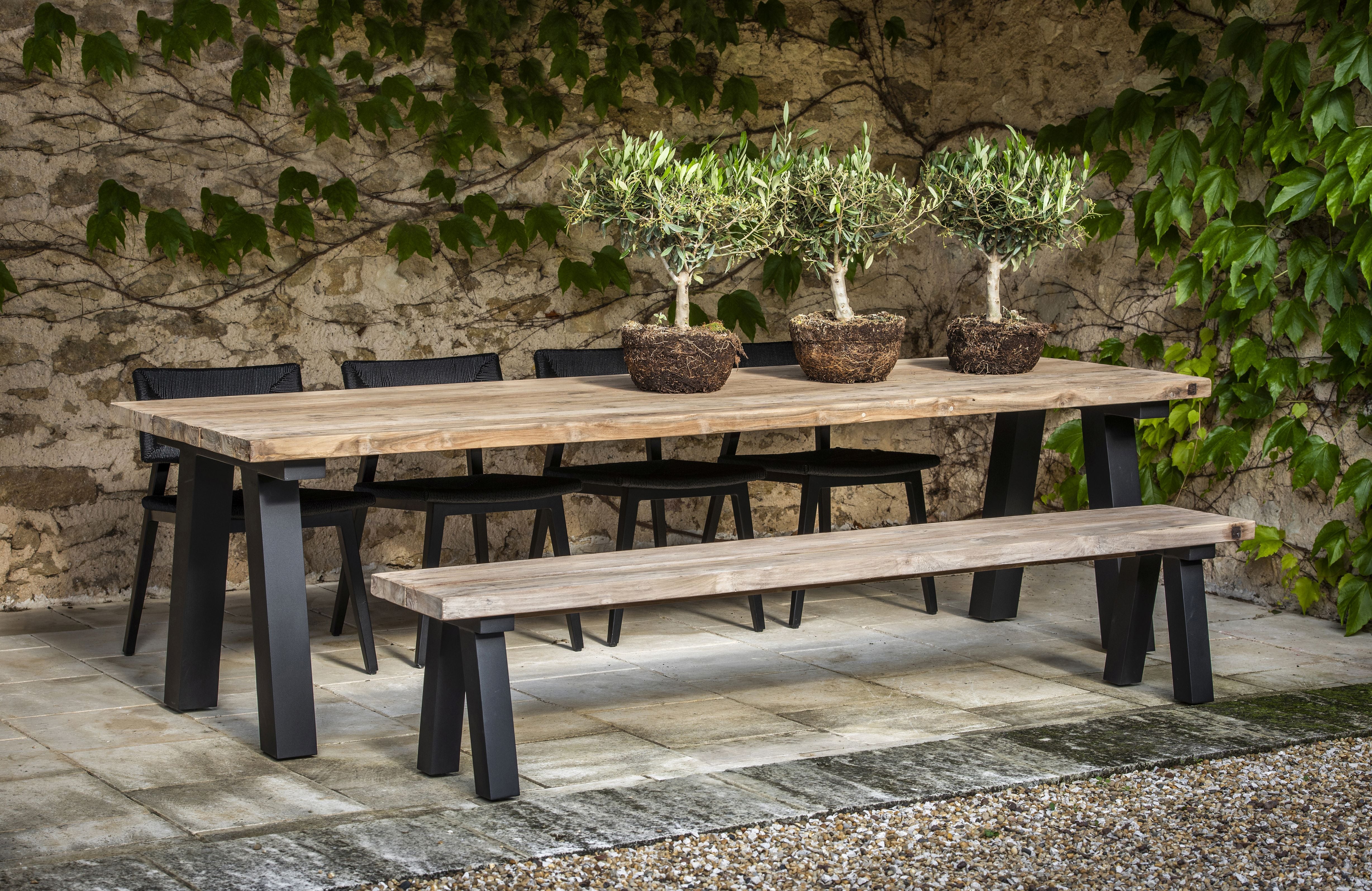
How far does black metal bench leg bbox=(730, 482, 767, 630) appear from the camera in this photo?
3.63 metres

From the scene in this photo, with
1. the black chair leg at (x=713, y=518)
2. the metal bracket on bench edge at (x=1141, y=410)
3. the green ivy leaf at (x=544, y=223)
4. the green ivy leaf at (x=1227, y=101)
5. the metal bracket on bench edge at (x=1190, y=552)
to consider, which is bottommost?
the black chair leg at (x=713, y=518)

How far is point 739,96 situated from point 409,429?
101 inches

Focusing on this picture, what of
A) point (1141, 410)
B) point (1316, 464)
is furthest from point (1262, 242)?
point (1141, 410)

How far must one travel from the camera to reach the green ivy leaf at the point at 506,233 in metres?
4.41

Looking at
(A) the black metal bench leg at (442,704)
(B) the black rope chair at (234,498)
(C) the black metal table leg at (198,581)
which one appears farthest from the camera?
(B) the black rope chair at (234,498)

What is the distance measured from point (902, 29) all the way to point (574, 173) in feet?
7.81

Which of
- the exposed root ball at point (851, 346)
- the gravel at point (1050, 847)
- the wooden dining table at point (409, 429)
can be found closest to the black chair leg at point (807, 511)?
the wooden dining table at point (409, 429)

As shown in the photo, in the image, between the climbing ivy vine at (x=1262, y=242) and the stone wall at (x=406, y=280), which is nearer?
the climbing ivy vine at (x=1262, y=242)

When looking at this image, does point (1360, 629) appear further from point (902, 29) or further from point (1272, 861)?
point (902, 29)

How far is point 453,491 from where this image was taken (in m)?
3.30

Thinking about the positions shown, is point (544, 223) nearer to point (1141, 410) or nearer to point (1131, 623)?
point (1141, 410)

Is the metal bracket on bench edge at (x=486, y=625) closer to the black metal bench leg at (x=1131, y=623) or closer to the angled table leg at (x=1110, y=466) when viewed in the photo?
the black metal bench leg at (x=1131, y=623)

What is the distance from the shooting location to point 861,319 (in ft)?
10.3

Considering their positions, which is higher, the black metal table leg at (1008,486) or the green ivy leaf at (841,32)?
the green ivy leaf at (841,32)
